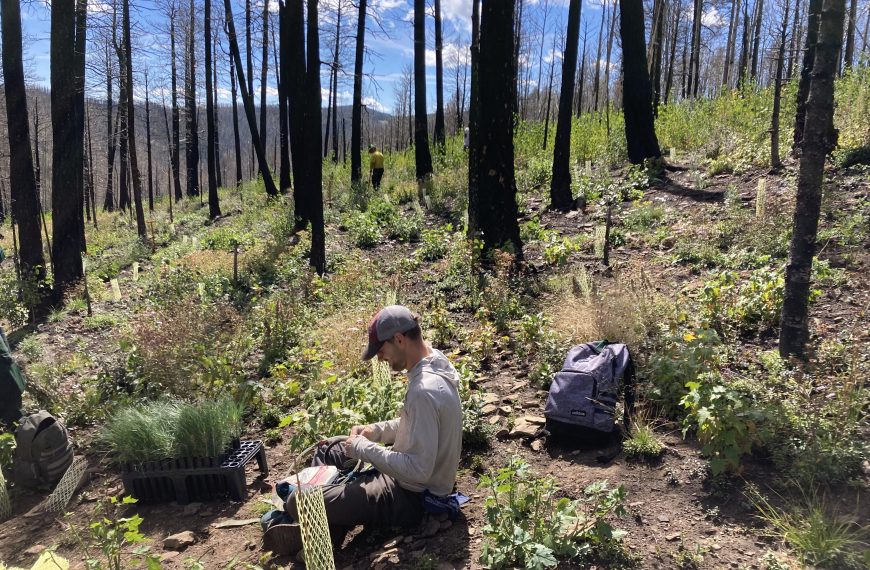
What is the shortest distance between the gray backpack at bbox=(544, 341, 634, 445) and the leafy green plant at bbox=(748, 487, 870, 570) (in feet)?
3.59

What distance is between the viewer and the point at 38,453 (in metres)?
4.32

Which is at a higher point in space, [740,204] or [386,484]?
[740,204]

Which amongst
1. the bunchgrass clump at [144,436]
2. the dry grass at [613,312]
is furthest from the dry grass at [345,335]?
the dry grass at [613,312]

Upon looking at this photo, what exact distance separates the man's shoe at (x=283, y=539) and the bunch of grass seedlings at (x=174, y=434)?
1064 millimetres

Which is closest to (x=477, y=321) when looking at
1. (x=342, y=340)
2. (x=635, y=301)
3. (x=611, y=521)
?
(x=342, y=340)

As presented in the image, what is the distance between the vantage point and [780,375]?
12.3ft

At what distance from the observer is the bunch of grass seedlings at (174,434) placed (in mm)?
3932

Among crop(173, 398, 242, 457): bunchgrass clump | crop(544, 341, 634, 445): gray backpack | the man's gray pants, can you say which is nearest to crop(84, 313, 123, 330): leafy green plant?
crop(173, 398, 242, 457): bunchgrass clump

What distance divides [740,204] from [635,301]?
12.1 feet

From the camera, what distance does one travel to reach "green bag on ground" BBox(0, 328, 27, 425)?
4.78 meters

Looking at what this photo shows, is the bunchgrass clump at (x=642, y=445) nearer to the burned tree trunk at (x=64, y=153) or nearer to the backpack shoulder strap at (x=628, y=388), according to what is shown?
the backpack shoulder strap at (x=628, y=388)

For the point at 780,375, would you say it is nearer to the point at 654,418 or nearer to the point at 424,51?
the point at 654,418

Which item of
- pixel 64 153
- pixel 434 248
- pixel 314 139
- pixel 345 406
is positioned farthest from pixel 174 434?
pixel 64 153

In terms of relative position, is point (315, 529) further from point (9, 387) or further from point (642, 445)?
point (9, 387)
